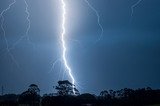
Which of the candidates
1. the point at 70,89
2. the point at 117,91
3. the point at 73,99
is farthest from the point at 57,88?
the point at 73,99

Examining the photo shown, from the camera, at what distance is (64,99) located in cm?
4344

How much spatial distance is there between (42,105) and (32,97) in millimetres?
18263

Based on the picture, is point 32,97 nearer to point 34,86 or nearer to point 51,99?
point 34,86

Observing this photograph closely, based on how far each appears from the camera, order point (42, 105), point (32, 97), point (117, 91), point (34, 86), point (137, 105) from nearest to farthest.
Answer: point (137, 105), point (42, 105), point (32, 97), point (34, 86), point (117, 91)

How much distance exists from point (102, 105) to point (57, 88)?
19.7 m

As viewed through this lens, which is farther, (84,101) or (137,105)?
(84,101)

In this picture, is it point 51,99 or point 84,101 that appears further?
point 84,101

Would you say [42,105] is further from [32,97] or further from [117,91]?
[117,91]

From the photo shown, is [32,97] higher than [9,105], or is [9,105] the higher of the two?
[32,97]

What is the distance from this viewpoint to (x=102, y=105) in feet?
142

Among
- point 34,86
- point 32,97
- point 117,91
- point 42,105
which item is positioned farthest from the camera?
point 117,91

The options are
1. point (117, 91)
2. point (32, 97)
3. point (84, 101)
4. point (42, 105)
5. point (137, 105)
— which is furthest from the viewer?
point (117, 91)

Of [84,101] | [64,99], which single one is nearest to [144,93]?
[84,101]

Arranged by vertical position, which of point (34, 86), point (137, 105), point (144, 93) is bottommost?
point (137, 105)
